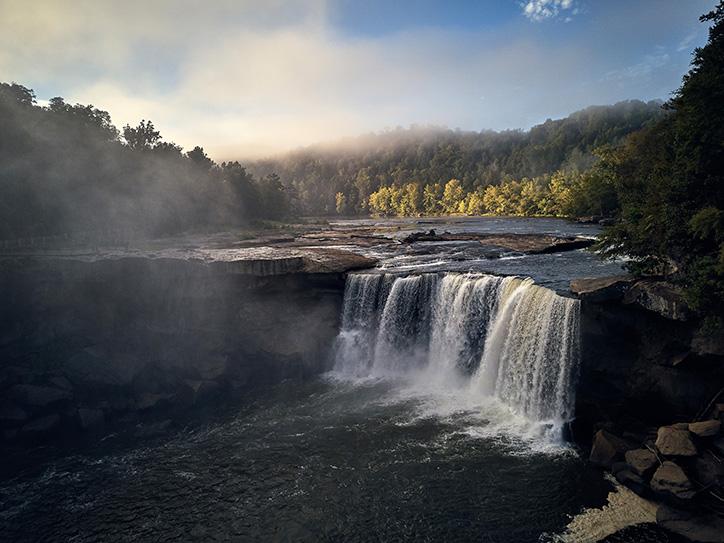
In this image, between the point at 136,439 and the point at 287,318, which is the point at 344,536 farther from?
the point at 287,318

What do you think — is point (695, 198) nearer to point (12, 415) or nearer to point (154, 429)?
point (154, 429)

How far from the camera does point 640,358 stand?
17.6 metres

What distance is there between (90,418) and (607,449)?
78.2ft

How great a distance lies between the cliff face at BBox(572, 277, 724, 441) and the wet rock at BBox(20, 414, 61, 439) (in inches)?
972

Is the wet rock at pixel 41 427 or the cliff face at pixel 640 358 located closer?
the cliff face at pixel 640 358

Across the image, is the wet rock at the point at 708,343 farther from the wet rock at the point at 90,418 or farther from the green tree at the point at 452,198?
the green tree at the point at 452,198

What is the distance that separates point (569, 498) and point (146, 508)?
14.6m

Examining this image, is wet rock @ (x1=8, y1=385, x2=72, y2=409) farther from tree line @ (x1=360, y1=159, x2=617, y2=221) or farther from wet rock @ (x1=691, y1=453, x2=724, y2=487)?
tree line @ (x1=360, y1=159, x2=617, y2=221)

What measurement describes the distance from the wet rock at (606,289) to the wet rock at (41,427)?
26105mm

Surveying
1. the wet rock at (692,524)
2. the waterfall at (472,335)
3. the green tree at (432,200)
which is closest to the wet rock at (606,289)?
the waterfall at (472,335)

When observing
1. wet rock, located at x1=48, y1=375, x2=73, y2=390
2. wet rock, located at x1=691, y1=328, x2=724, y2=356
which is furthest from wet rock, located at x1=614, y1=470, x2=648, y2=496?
wet rock, located at x1=48, y1=375, x2=73, y2=390

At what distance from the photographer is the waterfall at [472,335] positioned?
749 inches

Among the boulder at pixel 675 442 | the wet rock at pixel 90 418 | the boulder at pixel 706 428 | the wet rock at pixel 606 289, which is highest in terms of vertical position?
the wet rock at pixel 606 289

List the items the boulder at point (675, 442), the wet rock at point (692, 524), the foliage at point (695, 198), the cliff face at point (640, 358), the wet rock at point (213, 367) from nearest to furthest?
the wet rock at point (692, 524) < the boulder at point (675, 442) < the foliage at point (695, 198) < the cliff face at point (640, 358) < the wet rock at point (213, 367)
